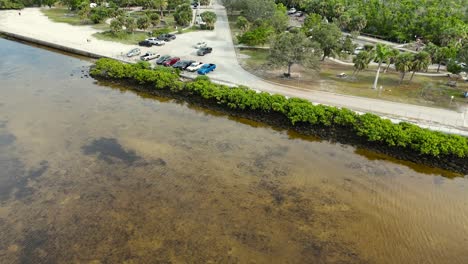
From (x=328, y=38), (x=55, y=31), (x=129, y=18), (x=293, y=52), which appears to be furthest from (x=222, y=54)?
(x=55, y=31)

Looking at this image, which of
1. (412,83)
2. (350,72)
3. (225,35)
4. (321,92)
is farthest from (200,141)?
(225,35)

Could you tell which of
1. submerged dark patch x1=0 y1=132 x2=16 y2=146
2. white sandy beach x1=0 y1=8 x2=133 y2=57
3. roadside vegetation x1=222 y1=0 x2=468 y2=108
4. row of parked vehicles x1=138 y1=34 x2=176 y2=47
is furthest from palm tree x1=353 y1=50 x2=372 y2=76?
submerged dark patch x1=0 y1=132 x2=16 y2=146

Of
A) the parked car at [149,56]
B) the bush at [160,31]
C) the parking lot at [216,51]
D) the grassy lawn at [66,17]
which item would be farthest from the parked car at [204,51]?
the grassy lawn at [66,17]

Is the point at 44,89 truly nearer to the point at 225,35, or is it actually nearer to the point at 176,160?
the point at 176,160

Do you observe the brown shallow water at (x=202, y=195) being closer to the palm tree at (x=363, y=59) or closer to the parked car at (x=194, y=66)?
the parked car at (x=194, y=66)

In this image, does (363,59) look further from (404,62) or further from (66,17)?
(66,17)

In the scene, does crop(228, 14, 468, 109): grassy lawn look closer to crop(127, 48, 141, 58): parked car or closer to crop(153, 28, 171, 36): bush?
crop(127, 48, 141, 58): parked car
